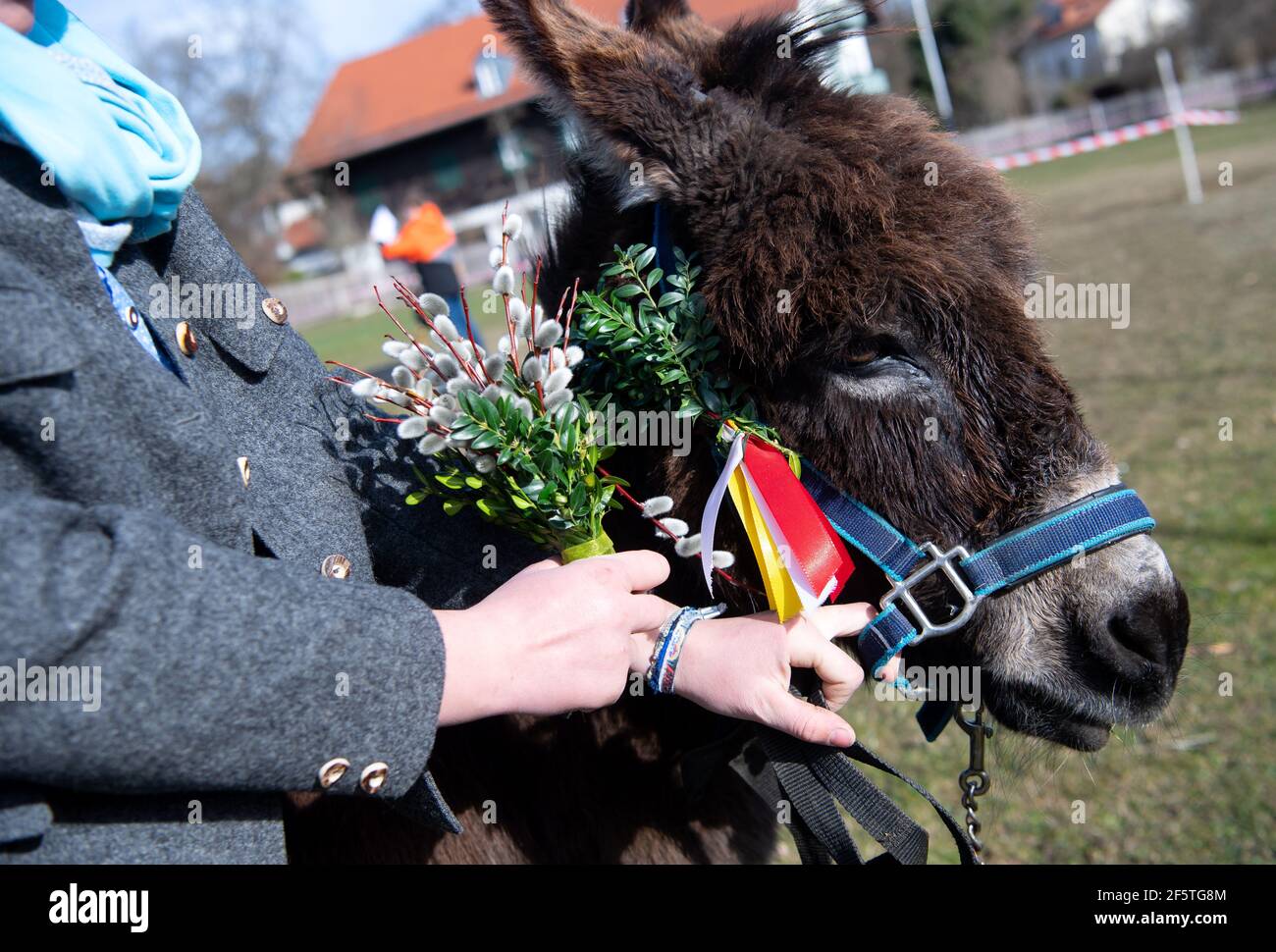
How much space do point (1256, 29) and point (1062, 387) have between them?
192ft

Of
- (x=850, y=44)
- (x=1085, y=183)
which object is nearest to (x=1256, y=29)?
(x=1085, y=183)

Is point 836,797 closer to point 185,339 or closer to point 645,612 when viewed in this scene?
point 645,612

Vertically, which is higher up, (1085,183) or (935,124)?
(935,124)

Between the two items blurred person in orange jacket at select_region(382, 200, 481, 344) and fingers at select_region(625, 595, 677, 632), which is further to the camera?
blurred person in orange jacket at select_region(382, 200, 481, 344)

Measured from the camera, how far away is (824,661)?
1754mm

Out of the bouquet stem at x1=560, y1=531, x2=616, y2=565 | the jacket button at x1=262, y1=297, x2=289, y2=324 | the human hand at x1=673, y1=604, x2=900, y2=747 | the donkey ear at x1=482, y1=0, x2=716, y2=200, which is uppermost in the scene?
the donkey ear at x1=482, y1=0, x2=716, y2=200

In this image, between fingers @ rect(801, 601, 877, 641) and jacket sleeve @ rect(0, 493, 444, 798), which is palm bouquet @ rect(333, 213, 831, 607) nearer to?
fingers @ rect(801, 601, 877, 641)

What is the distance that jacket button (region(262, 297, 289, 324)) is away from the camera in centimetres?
186

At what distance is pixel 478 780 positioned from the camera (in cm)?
212

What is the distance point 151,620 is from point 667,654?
2.75ft

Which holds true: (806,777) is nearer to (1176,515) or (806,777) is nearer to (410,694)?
(410,694)

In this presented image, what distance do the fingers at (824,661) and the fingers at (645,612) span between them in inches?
10.1

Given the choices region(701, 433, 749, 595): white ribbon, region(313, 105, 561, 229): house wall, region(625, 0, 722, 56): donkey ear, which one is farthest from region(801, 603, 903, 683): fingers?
region(313, 105, 561, 229): house wall

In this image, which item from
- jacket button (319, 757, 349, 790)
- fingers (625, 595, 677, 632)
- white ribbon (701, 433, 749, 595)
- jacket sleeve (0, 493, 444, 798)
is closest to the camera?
jacket sleeve (0, 493, 444, 798)
